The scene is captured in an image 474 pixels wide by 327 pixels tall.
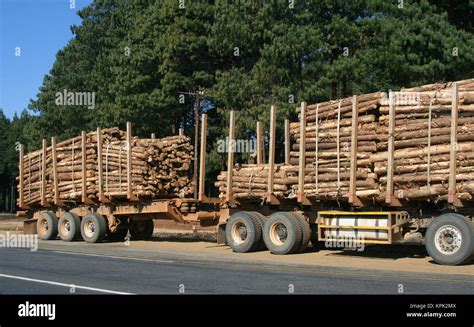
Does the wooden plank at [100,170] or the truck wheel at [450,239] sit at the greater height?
the wooden plank at [100,170]

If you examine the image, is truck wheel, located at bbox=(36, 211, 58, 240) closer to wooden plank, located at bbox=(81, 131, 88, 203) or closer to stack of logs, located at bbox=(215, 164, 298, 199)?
wooden plank, located at bbox=(81, 131, 88, 203)

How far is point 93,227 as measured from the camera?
24.6 meters

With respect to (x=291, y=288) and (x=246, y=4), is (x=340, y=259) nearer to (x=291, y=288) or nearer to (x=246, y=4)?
(x=291, y=288)

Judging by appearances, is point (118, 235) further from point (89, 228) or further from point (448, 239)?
point (448, 239)

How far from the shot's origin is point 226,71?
132ft

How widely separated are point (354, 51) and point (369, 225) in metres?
19.5

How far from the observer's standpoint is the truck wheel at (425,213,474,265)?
48.8ft

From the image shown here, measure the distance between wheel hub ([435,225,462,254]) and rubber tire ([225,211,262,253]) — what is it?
565 centimetres

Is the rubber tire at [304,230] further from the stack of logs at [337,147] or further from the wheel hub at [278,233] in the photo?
the stack of logs at [337,147]

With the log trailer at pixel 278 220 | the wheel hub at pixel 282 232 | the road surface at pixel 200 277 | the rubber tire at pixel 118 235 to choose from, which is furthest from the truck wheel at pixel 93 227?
the wheel hub at pixel 282 232

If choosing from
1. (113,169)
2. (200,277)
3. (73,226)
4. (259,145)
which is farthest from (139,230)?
(200,277)

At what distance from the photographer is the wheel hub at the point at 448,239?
15141 mm
